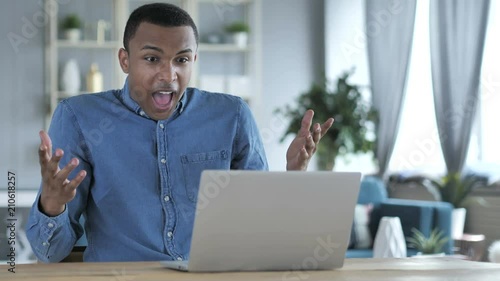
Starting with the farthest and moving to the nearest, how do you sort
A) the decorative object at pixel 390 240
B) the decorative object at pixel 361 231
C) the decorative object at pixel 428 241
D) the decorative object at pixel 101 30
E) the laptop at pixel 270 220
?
the decorative object at pixel 101 30
the decorative object at pixel 361 231
the decorative object at pixel 428 241
the decorative object at pixel 390 240
the laptop at pixel 270 220

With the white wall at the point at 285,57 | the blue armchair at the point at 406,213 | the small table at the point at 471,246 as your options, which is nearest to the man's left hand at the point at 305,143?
the blue armchair at the point at 406,213

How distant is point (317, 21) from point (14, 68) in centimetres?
306

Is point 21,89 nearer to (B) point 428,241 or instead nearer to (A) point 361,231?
(A) point 361,231

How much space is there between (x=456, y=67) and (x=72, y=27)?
323 cm

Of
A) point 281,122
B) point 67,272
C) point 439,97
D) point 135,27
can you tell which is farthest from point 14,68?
point 67,272

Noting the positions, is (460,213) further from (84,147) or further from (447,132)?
(84,147)

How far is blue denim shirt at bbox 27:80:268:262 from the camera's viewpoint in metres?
2.39

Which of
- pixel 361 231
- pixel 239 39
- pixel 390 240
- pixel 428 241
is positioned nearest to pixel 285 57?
pixel 239 39

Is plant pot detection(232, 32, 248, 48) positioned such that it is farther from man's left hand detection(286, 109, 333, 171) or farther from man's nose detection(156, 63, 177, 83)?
man's left hand detection(286, 109, 333, 171)

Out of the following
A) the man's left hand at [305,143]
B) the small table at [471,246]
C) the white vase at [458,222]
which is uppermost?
the man's left hand at [305,143]

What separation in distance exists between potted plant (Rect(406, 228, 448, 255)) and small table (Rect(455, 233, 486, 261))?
13 cm

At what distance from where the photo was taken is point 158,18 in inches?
96.2

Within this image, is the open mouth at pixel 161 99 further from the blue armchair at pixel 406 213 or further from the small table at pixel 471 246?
the small table at pixel 471 246

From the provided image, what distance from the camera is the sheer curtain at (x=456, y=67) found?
708 centimetres
